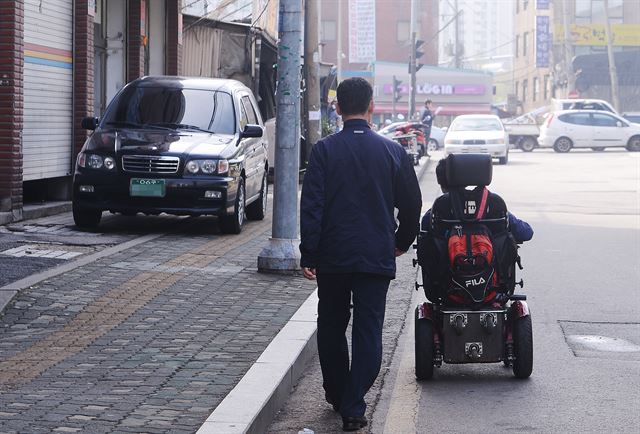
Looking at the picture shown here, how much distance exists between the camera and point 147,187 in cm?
1348

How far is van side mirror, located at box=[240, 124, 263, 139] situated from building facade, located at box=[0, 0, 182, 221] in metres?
2.66

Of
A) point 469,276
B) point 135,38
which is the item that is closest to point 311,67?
point 135,38

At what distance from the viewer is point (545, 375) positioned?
7.52 meters

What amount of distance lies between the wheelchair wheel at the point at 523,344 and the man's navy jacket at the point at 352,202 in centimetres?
147

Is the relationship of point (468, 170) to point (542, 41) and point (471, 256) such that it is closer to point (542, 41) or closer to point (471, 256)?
point (471, 256)

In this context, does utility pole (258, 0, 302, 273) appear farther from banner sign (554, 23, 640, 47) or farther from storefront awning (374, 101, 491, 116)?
storefront awning (374, 101, 491, 116)

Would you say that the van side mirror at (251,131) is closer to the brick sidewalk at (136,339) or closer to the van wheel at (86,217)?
the van wheel at (86,217)

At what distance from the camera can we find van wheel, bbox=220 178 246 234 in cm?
1405

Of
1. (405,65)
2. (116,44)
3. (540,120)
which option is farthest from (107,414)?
(405,65)

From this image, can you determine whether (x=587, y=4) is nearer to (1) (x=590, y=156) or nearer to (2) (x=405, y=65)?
(2) (x=405, y=65)

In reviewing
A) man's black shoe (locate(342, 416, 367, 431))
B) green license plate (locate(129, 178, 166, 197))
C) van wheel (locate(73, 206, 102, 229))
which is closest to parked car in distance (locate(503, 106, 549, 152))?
van wheel (locate(73, 206, 102, 229))

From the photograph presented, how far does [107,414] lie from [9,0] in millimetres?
9338

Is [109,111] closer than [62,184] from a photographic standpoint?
Yes

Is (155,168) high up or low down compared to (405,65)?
down
